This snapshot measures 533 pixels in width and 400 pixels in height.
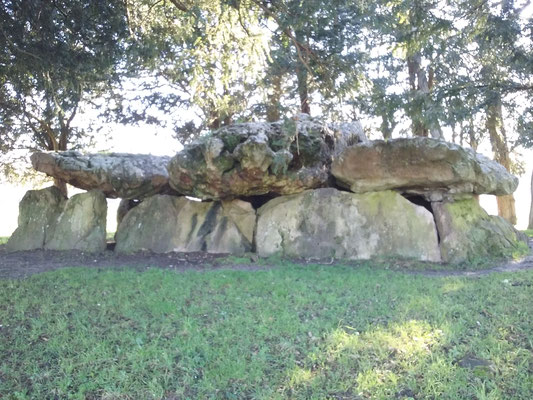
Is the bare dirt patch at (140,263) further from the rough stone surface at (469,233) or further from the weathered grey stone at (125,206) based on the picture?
the weathered grey stone at (125,206)

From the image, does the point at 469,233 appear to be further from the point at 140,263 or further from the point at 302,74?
the point at 140,263

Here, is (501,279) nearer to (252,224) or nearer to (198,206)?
(252,224)

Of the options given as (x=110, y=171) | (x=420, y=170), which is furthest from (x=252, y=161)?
(x=110, y=171)

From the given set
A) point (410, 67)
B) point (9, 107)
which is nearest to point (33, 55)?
point (9, 107)

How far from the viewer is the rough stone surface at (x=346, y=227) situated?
9500 mm

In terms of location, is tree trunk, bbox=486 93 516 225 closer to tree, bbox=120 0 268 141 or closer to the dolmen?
the dolmen

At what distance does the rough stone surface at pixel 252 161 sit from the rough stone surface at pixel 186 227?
0.64 m

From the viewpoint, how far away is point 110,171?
11359mm

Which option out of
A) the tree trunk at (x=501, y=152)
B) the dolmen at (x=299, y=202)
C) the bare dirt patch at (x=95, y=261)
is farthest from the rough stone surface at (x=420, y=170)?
the tree trunk at (x=501, y=152)

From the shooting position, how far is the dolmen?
9.40 metres

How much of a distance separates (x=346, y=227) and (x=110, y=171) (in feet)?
19.3

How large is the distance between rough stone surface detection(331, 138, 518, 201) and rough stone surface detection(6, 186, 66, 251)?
7.00m

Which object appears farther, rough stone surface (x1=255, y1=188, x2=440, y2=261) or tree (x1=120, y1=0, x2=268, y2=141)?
rough stone surface (x1=255, y1=188, x2=440, y2=261)

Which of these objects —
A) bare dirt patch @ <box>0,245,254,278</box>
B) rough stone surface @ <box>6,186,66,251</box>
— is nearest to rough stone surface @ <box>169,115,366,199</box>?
bare dirt patch @ <box>0,245,254,278</box>
